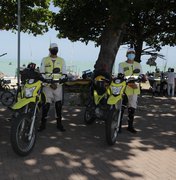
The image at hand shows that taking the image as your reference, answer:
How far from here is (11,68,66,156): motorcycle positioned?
19.2ft

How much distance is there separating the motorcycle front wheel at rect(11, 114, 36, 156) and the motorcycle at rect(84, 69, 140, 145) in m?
1.52

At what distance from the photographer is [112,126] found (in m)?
7.09

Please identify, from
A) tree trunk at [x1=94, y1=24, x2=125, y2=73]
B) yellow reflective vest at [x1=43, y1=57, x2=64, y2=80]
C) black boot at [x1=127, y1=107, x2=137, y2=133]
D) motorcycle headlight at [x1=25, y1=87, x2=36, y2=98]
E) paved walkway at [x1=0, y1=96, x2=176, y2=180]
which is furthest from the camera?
tree trunk at [x1=94, y1=24, x2=125, y2=73]

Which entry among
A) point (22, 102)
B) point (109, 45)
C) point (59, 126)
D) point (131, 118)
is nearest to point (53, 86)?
point (59, 126)

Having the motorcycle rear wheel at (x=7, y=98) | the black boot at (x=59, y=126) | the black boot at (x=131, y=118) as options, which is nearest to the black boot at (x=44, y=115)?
the black boot at (x=59, y=126)

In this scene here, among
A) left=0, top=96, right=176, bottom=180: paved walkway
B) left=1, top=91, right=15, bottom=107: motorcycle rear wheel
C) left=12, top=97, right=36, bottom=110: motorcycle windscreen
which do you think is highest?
left=12, top=97, right=36, bottom=110: motorcycle windscreen

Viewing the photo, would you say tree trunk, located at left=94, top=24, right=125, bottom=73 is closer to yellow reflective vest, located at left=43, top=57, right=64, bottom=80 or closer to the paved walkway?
the paved walkway

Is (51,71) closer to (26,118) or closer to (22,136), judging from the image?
(26,118)

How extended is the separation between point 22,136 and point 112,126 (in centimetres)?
186

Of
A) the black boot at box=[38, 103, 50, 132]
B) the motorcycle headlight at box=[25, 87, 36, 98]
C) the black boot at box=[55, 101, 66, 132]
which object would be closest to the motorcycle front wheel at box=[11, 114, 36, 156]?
the motorcycle headlight at box=[25, 87, 36, 98]

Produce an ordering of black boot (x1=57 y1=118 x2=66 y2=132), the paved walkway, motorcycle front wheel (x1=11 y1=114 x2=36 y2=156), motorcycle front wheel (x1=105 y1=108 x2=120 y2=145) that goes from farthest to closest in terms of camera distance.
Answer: black boot (x1=57 y1=118 x2=66 y2=132) < motorcycle front wheel (x1=105 y1=108 x2=120 y2=145) < motorcycle front wheel (x1=11 y1=114 x2=36 y2=156) < the paved walkway

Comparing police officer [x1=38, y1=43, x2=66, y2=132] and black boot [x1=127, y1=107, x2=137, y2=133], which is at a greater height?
police officer [x1=38, y1=43, x2=66, y2=132]

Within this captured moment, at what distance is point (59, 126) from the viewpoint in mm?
8203

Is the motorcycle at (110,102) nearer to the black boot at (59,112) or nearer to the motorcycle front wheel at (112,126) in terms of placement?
the motorcycle front wheel at (112,126)
